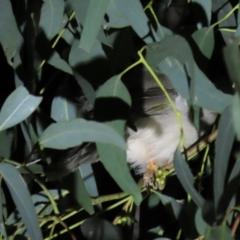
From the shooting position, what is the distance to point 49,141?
35.5 inches

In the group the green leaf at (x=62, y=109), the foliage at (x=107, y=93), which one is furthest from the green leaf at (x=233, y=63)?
the green leaf at (x=62, y=109)

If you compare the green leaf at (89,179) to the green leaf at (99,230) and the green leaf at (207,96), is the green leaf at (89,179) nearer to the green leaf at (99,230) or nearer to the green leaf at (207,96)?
the green leaf at (99,230)

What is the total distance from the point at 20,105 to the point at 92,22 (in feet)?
0.50

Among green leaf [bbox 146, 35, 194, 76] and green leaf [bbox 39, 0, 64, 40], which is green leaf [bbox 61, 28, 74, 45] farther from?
green leaf [bbox 146, 35, 194, 76]

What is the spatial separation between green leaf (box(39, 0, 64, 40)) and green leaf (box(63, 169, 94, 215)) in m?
0.30

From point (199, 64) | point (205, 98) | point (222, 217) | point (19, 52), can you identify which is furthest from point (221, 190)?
point (19, 52)

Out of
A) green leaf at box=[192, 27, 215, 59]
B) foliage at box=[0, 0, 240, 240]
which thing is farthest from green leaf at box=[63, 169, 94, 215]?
green leaf at box=[192, 27, 215, 59]

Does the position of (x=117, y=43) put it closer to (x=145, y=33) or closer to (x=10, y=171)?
(x=145, y=33)

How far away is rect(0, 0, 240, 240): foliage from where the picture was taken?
2.77 ft

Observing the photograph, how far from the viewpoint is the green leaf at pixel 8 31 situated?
1004mm

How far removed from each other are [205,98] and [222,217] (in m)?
0.18

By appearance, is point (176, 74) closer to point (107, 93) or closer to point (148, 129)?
point (107, 93)

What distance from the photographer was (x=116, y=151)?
900 mm

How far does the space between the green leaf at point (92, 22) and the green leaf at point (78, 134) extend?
0.11 meters
